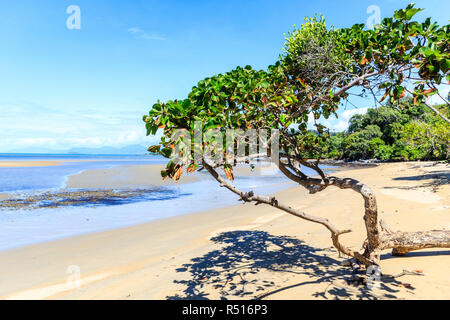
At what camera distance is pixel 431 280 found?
4770 millimetres

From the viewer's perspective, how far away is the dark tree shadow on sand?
4859 millimetres

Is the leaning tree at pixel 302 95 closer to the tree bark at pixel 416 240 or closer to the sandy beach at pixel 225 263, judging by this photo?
the tree bark at pixel 416 240

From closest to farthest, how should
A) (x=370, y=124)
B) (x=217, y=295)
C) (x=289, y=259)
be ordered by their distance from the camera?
(x=217, y=295) → (x=289, y=259) → (x=370, y=124)

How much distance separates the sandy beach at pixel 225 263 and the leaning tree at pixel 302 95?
0.76 m

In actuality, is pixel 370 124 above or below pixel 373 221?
above

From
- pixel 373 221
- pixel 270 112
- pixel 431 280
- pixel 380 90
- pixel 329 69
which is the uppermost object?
pixel 329 69

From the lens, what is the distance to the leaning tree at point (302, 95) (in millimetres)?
3518

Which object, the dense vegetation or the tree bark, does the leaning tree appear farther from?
the dense vegetation

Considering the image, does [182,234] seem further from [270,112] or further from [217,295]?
[270,112]

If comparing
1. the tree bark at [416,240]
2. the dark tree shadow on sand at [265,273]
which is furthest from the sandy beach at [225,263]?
the tree bark at [416,240]

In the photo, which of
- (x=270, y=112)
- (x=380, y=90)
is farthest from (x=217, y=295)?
(x=380, y=90)

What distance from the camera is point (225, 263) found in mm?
6949
